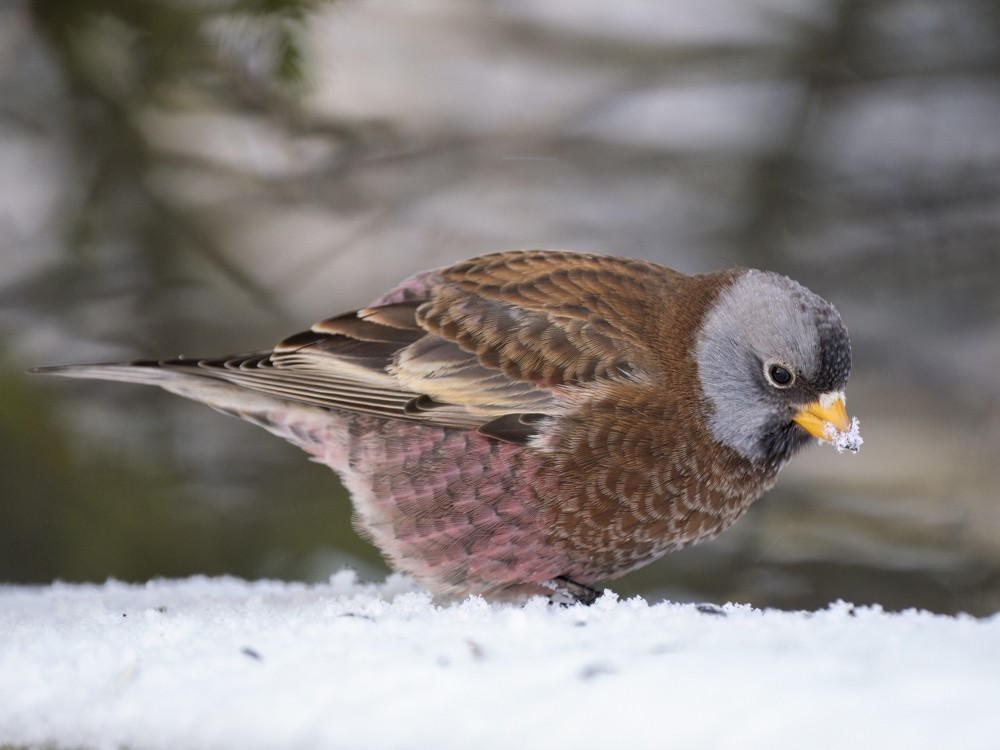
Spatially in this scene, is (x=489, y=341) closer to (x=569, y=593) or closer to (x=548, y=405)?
(x=548, y=405)

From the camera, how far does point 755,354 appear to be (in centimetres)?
242

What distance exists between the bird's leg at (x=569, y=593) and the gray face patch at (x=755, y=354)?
0.47 m

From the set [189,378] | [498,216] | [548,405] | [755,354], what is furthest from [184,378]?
[498,216]

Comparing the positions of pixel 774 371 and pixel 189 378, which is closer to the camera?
pixel 774 371

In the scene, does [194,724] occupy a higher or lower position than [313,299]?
lower

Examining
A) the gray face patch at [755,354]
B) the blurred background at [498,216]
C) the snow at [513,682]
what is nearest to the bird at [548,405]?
the gray face patch at [755,354]

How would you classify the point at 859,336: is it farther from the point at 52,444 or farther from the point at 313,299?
the point at 52,444

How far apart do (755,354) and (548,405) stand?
505 millimetres

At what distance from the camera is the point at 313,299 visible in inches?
159

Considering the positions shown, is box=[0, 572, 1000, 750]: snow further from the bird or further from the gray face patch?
the gray face patch

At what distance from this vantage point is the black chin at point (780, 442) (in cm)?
241

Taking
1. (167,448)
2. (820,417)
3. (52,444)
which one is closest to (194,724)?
(820,417)

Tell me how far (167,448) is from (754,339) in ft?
7.39

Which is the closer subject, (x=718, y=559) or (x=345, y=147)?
(x=718, y=559)
